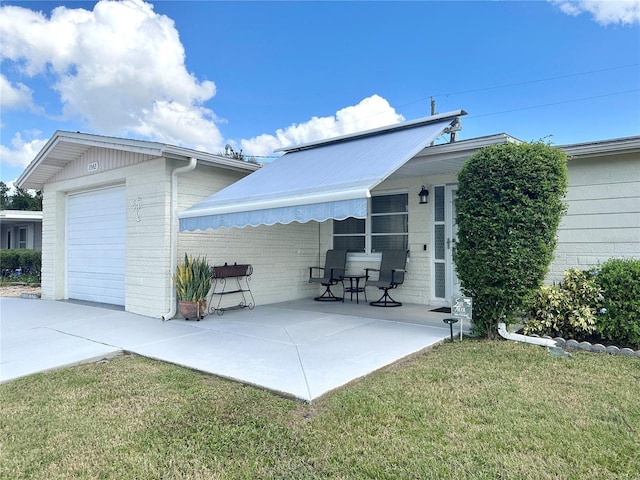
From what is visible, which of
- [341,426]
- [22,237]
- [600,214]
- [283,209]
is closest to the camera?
[341,426]

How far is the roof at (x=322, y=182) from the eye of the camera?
19.1ft

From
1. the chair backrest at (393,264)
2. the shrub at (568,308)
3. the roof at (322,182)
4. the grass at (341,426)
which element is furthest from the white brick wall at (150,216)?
the shrub at (568,308)

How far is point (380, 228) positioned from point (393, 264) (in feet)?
4.22

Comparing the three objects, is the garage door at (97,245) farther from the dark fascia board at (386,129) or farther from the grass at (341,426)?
the grass at (341,426)

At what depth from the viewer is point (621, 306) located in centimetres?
631

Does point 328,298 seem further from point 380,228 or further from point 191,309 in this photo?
point 191,309

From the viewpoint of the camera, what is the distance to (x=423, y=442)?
3.44 m

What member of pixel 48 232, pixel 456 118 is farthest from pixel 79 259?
pixel 456 118

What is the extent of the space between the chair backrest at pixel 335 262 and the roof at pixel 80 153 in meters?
3.34

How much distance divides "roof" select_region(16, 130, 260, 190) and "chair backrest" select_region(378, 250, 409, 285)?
416 cm

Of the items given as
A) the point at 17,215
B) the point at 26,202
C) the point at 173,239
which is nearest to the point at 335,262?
the point at 173,239

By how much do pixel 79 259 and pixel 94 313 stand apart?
3.22m

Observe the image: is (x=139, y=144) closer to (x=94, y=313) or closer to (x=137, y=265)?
(x=137, y=265)

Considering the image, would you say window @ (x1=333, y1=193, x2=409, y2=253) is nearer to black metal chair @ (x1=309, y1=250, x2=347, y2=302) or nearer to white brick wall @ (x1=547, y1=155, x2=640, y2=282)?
black metal chair @ (x1=309, y1=250, x2=347, y2=302)
